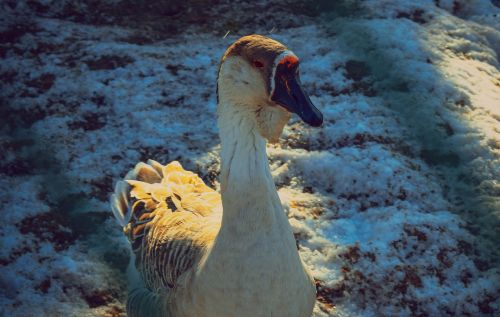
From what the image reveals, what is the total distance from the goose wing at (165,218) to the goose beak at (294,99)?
0.92 meters

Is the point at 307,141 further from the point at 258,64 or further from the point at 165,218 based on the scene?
the point at 258,64

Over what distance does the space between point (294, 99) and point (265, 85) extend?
0.14 m

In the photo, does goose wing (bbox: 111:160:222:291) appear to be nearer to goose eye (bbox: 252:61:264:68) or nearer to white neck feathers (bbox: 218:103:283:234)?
white neck feathers (bbox: 218:103:283:234)

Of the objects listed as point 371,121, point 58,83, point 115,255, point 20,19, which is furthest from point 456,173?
point 20,19

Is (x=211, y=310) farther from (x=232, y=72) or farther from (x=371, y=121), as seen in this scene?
(x=371, y=121)

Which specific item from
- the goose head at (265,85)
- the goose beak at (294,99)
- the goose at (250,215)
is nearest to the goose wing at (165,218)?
the goose at (250,215)

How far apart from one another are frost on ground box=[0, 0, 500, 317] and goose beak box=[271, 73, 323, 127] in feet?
5.72

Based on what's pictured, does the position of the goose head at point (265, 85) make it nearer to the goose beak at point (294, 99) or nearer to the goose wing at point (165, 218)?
the goose beak at point (294, 99)

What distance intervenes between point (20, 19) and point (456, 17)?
4.60 m

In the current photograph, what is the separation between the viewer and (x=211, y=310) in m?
3.00

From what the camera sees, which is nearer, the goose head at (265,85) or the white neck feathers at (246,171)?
the goose head at (265,85)

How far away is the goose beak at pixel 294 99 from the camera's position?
8.59 feet

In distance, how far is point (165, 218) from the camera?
383 cm

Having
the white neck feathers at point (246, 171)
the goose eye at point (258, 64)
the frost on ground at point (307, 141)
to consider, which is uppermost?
the goose eye at point (258, 64)
